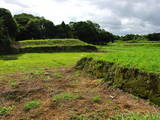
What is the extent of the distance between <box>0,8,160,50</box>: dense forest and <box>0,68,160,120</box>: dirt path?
16.3m

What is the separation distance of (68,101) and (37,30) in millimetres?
33811

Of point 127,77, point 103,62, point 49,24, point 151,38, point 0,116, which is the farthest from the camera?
point 151,38

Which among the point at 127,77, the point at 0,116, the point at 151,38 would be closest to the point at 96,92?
the point at 127,77

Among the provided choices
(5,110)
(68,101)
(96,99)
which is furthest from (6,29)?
(96,99)

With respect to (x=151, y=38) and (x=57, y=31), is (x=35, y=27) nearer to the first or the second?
(x=57, y=31)

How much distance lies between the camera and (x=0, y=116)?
4129mm

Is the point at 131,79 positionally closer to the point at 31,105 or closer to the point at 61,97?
the point at 61,97

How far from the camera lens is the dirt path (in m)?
4.04

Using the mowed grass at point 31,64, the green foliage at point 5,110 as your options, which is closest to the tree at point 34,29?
the mowed grass at point 31,64

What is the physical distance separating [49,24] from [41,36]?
3.61 metres

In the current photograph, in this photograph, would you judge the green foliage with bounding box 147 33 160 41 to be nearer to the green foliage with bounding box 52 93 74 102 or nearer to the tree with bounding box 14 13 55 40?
the tree with bounding box 14 13 55 40

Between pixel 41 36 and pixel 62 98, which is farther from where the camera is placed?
pixel 41 36

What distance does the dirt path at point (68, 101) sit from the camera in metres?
4.04

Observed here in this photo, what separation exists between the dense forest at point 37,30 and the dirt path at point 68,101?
643 inches
